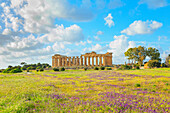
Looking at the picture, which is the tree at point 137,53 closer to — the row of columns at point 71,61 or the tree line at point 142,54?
the tree line at point 142,54

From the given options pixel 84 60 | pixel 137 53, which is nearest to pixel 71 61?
pixel 84 60

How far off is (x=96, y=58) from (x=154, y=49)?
46654 mm

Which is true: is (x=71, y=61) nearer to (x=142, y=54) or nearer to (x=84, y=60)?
(x=84, y=60)

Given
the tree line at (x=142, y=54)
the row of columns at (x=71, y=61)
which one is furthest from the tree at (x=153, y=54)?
the row of columns at (x=71, y=61)

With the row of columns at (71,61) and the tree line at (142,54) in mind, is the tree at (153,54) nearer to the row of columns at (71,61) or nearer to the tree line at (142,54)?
the tree line at (142,54)

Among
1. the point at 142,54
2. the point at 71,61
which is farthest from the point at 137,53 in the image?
the point at 71,61

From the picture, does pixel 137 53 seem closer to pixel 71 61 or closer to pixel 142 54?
pixel 142 54

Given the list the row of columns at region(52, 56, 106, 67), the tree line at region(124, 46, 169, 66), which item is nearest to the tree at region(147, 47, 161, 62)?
the tree line at region(124, 46, 169, 66)

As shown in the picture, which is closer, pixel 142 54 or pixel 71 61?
pixel 142 54

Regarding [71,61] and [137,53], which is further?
[71,61]

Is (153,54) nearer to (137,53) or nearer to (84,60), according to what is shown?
(137,53)

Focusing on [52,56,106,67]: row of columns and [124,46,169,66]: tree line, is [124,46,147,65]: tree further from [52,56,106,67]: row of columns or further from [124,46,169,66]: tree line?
[52,56,106,67]: row of columns

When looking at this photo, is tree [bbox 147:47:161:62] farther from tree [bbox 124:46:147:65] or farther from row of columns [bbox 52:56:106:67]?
row of columns [bbox 52:56:106:67]

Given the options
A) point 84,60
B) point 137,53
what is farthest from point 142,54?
point 84,60
